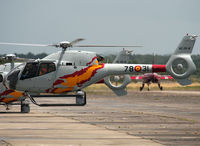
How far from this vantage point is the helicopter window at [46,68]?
2800 centimetres

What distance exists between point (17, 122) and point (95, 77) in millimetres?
6788

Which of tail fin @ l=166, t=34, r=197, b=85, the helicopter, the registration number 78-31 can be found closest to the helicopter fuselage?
the helicopter

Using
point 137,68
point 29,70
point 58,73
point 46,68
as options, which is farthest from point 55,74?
point 137,68

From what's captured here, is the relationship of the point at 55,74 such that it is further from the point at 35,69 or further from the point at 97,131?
the point at 97,131

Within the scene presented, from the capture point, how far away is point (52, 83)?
28141 millimetres

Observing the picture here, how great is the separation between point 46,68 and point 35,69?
23.4 inches

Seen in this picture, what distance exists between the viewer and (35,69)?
27.9 meters

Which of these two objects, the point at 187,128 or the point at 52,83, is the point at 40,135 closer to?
the point at 187,128

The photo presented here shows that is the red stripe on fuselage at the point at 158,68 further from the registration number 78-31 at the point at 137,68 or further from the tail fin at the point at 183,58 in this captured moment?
the registration number 78-31 at the point at 137,68

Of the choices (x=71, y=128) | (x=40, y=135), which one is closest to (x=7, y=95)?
(x=71, y=128)

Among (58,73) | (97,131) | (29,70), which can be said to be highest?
(29,70)

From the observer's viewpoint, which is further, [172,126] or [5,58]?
[5,58]

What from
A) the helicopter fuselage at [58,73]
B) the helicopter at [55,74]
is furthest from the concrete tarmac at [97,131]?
the helicopter fuselage at [58,73]

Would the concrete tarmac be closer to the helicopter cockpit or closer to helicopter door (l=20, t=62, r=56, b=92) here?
helicopter door (l=20, t=62, r=56, b=92)
